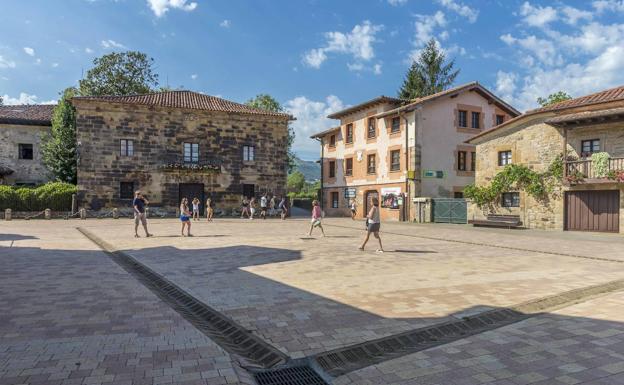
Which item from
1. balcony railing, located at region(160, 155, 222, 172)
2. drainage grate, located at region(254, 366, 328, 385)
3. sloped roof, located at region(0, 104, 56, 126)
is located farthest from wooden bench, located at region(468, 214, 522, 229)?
sloped roof, located at region(0, 104, 56, 126)

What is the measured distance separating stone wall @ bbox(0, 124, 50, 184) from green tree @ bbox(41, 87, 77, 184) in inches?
117

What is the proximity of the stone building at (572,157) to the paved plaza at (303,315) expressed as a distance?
10.7 meters

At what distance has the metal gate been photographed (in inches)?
984

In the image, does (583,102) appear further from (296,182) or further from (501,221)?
(296,182)

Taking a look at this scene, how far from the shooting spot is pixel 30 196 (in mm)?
25094

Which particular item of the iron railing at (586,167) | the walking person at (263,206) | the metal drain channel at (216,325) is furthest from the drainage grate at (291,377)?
the walking person at (263,206)

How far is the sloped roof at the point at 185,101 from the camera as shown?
91.8 feet

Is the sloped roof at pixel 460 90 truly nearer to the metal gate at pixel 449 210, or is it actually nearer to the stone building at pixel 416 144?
the stone building at pixel 416 144

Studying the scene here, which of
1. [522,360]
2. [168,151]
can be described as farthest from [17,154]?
[522,360]

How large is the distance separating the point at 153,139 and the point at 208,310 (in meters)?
25.4

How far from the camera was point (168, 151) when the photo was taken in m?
28.9

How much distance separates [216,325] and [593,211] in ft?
67.8

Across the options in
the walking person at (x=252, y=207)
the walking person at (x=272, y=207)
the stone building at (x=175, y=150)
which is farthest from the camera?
the walking person at (x=272, y=207)

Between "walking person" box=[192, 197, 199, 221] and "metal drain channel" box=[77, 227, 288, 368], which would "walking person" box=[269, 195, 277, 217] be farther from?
"metal drain channel" box=[77, 227, 288, 368]
